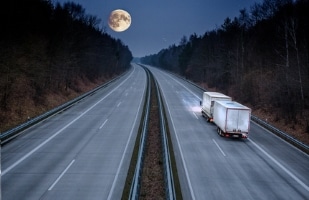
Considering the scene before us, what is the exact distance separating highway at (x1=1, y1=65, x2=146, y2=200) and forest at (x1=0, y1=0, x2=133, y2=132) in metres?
4.46

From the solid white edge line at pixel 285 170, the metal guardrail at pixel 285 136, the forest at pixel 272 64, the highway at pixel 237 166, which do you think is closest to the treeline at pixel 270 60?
the forest at pixel 272 64

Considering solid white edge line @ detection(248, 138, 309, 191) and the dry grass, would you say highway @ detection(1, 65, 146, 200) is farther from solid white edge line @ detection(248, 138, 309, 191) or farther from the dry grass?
solid white edge line @ detection(248, 138, 309, 191)

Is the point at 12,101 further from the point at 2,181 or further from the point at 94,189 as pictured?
the point at 94,189

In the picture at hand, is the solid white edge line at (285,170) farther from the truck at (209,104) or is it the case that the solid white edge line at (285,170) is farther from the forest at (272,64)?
the truck at (209,104)

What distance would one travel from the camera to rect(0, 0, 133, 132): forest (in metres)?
29.7

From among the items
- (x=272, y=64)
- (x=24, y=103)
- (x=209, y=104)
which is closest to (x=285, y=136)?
(x=209, y=104)

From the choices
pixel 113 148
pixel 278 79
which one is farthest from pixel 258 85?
pixel 113 148

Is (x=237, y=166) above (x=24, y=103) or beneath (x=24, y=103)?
beneath

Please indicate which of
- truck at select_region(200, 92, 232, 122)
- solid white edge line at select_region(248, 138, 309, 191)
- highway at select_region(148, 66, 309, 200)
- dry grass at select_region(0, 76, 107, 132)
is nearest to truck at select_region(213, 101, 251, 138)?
highway at select_region(148, 66, 309, 200)

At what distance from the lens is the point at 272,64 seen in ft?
149

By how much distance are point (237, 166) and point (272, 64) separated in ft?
103

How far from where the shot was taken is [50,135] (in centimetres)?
2475

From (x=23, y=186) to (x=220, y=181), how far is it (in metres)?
10.6

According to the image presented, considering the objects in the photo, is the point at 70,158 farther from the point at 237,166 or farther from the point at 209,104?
the point at 209,104
